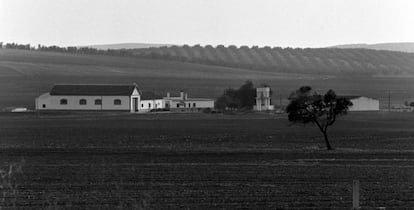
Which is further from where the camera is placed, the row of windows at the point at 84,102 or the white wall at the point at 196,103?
the white wall at the point at 196,103

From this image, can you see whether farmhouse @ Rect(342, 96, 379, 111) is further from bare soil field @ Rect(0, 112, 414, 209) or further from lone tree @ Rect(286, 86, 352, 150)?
lone tree @ Rect(286, 86, 352, 150)

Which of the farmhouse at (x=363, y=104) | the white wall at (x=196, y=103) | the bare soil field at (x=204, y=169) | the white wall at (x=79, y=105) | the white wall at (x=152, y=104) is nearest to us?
the bare soil field at (x=204, y=169)

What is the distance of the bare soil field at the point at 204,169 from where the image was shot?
19516 millimetres

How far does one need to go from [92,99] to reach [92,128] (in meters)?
41.2

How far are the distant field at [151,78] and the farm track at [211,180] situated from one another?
86.6 metres

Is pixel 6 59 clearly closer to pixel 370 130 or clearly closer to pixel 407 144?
pixel 370 130

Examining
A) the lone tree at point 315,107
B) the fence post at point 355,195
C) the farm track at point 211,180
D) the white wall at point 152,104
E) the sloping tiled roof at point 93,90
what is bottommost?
the farm track at point 211,180

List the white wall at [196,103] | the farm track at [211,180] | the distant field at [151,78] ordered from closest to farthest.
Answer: the farm track at [211,180]
the white wall at [196,103]
the distant field at [151,78]

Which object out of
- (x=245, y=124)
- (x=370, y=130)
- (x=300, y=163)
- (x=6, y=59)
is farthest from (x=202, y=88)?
(x=300, y=163)

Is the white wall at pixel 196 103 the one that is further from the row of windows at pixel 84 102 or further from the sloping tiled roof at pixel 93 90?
the row of windows at pixel 84 102

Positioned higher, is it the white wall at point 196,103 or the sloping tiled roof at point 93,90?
the sloping tiled roof at point 93,90

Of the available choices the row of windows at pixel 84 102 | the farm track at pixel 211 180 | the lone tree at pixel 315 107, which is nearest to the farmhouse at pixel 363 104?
the row of windows at pixel 84 102

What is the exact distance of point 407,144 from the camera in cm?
4591

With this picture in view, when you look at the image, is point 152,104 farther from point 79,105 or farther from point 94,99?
point 79,105
